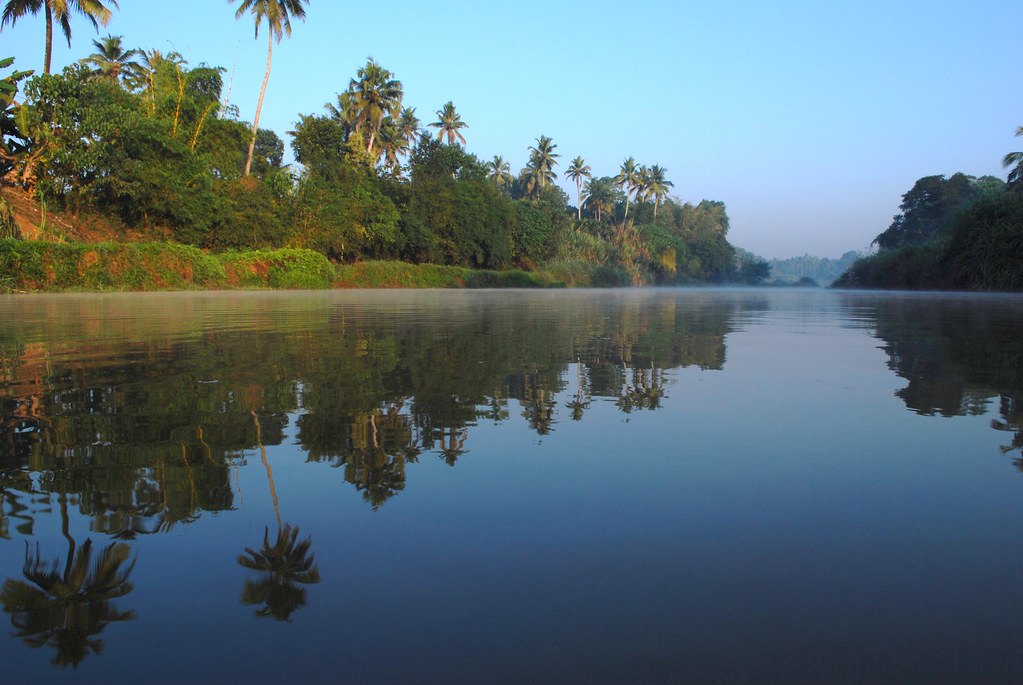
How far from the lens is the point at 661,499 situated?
2.84 metres

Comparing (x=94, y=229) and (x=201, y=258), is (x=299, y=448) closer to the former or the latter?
(x=201, y=258)

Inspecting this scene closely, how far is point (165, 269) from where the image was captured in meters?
34.4

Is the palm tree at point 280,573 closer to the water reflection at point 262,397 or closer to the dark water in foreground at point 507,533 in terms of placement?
the dark water in foreground at point 507,533

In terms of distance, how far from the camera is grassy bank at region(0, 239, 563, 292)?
2953 centimetres

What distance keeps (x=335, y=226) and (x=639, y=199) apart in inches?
2662

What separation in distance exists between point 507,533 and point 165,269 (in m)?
35.3

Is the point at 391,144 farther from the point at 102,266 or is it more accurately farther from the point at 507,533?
the point at 507,533

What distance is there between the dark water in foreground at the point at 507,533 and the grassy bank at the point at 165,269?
91.1 ft

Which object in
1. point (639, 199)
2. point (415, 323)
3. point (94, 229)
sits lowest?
point (415, 323)

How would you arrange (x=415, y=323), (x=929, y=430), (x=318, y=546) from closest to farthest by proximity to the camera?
(x=318, y=546) → (x=929, y=430) → (x=415, y=323)

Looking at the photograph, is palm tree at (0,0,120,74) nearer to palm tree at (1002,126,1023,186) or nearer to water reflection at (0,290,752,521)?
water reflection at (0,290,752,521)

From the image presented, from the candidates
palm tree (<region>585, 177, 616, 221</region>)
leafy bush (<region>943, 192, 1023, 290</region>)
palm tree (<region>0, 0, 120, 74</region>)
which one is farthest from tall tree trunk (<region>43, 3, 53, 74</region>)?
palm tree (<region>585, 177, 616, 221</region>)

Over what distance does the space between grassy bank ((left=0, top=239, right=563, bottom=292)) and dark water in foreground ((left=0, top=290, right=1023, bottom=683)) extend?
27.8 metres

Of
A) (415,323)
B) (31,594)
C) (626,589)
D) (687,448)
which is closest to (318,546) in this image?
(31,594)
